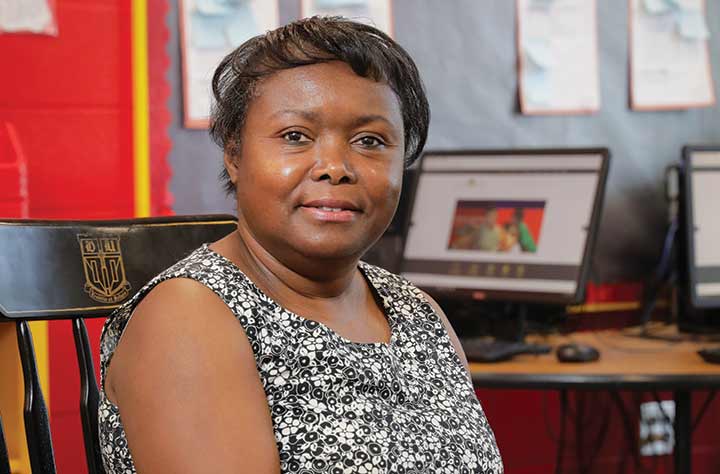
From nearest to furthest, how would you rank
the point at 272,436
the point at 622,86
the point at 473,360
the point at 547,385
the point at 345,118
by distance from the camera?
the point at 272,436, the point at 345,118, the point at 547,385, the point at 473,360, the point at 622,86

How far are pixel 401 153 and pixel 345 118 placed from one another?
0.34 ft

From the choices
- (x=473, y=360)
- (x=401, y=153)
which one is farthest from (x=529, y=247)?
(x=401, y=153)

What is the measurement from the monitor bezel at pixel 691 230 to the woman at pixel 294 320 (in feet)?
3.98

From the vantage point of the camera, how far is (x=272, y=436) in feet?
3.44

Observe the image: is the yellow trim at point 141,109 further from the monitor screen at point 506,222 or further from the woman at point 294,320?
the woman at point 294,320

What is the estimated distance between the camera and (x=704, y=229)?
238cm

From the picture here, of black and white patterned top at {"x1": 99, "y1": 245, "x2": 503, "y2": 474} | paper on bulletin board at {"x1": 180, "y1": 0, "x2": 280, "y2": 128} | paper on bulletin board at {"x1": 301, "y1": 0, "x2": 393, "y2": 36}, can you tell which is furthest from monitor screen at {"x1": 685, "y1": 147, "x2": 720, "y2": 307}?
black and white patterned top at {"x1": 99, "y1": 245, "x2": 503, "y2": 474}

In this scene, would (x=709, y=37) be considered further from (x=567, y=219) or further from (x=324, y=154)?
(x=324, y=154)

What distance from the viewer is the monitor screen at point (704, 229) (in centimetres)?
237

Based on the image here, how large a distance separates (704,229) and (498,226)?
18.5 inches

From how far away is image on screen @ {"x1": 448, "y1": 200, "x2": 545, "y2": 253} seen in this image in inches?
89.2

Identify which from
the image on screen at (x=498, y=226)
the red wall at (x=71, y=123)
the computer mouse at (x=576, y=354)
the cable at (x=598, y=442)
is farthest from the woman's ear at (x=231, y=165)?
the cable at (x=598, y=442)

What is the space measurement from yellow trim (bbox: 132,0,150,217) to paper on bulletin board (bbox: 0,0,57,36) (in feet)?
0.53

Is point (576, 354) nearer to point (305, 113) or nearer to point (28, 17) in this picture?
point (305, 113)
